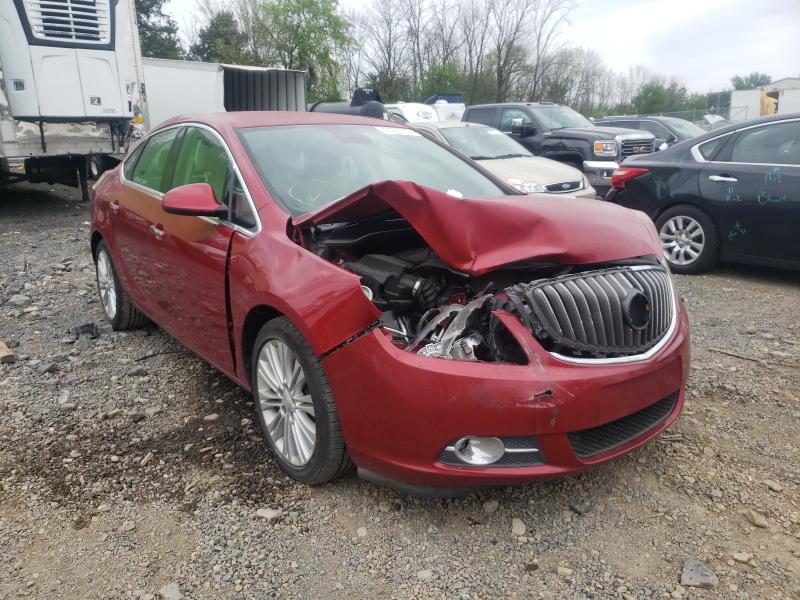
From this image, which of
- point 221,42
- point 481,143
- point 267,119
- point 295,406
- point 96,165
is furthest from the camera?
point 221,42

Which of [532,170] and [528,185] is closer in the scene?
[528,185]

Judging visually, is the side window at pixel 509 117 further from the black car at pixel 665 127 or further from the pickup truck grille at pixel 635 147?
the black car at pixel 665 127

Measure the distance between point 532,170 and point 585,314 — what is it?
6039 mm

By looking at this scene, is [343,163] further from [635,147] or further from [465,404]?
[635,147]

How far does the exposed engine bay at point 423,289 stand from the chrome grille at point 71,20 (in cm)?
819

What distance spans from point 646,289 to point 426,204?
95 cm

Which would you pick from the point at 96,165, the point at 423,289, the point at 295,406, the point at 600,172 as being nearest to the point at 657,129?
the point at 600,172

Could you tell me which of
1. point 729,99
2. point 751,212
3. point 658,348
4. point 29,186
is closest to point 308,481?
point 658,348

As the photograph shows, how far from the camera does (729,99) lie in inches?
1770

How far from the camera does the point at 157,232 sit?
12.1ft

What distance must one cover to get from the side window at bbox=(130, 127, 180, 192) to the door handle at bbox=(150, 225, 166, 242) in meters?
0.26

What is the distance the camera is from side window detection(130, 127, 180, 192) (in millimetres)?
3964

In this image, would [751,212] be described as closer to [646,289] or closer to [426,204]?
[646,289]

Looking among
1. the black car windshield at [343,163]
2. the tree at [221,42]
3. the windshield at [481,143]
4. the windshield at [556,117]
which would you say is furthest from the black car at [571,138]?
the tree at [221,42]
